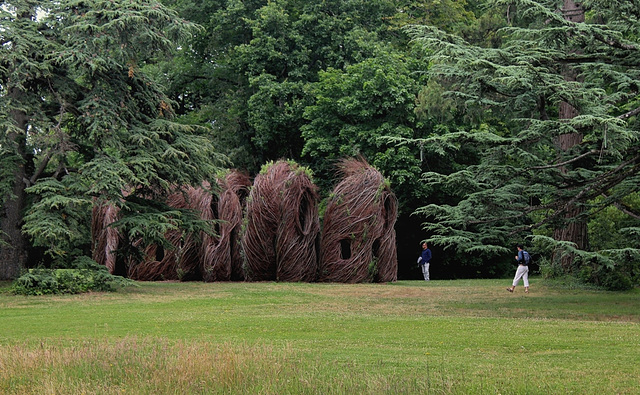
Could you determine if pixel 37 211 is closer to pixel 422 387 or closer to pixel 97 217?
pixel 97 217

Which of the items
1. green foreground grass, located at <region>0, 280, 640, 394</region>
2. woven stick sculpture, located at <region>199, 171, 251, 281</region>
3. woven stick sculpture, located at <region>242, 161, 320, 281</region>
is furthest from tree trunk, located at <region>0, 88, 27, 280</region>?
woven stick sculpture, located at <region>242, 161, 320, 281</region>

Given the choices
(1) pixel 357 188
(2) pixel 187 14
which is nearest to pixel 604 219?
(1) pixel 357 188

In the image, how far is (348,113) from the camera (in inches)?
1414

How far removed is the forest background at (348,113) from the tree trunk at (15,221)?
0.17 feet

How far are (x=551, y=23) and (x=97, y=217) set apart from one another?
22.6m

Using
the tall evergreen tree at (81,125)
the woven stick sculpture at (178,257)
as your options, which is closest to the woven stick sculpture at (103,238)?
the woven stick sculpture at (178,257)

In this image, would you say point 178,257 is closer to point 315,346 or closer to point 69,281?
point 69,281

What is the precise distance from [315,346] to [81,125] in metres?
16.0

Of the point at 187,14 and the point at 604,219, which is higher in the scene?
the point at 187,14

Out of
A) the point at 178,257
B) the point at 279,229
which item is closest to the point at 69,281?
the point at 178,257

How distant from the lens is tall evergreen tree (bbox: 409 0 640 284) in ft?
53.7

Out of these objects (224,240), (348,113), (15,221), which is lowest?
(224,240)

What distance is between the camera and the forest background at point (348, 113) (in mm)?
17578

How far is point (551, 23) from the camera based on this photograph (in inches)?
707
